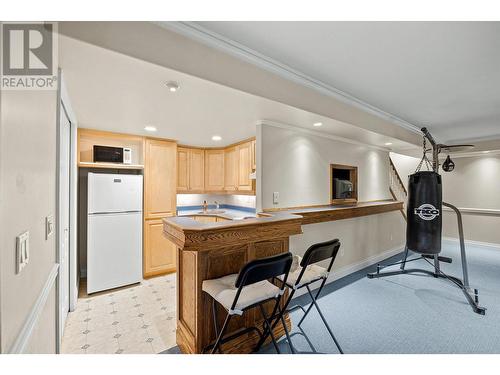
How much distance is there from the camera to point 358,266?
3605 millimetres

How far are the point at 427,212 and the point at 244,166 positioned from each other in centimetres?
270

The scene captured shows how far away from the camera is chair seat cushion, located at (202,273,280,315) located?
140 centimetres

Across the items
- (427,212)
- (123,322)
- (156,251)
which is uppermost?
(427,212)

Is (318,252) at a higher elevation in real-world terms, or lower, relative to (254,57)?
lower

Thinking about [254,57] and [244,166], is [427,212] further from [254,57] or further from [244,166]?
[254,57]

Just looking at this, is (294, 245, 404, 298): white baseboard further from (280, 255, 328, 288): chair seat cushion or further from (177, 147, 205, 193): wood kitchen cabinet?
(177, 147, 205, 193): wood kitchen cabinet

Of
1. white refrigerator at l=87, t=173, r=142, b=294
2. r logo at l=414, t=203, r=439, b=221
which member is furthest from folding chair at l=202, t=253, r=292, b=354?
r logo at l=414, t=203, r=439, b=221

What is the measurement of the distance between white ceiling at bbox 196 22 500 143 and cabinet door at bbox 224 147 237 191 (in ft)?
7.35

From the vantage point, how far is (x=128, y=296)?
280 centimetres

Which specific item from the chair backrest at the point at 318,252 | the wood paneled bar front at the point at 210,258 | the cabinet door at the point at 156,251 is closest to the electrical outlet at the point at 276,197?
the wood paneled bar front at the point at 210,258

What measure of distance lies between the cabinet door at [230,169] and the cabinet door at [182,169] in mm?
723

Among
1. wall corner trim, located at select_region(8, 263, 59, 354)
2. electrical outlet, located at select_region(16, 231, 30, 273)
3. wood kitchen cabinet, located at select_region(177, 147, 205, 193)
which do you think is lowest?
wall corner trim, located at select_region(8, 263, 59, 354)

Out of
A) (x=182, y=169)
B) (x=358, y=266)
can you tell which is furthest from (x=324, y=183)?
(x=182, y=169)
